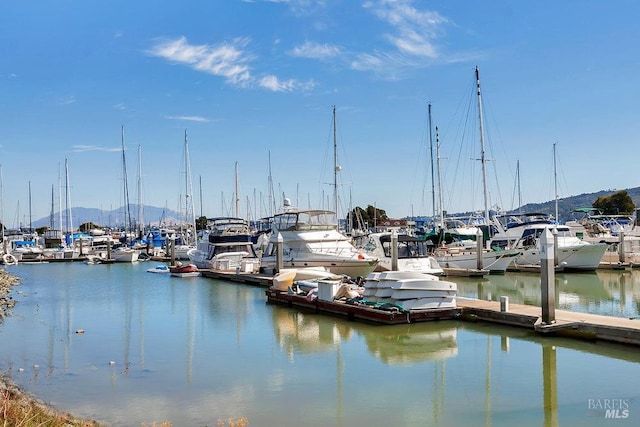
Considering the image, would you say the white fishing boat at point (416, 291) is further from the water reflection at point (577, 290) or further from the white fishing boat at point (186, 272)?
the white fishing boat at point (186, 272)

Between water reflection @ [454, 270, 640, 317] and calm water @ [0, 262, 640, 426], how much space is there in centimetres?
44

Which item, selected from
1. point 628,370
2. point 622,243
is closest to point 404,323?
point 628,370

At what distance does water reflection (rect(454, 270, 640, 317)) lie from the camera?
976 inches

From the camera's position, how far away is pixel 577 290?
30.4 meters

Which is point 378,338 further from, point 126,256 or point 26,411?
point 126,256

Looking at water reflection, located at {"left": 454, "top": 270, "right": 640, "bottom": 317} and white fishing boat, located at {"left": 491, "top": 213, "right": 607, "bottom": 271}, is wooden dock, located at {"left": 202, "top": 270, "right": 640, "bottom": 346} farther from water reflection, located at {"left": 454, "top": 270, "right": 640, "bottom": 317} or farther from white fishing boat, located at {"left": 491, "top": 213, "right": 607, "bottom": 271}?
white fishing boat, located at {"left": 491, "top": 213, "right": 607, "bottom": 271}

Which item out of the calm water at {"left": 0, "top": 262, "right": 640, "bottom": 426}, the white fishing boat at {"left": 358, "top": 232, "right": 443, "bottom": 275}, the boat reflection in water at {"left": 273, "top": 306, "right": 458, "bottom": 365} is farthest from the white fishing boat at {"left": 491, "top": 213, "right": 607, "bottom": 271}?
the boat reflection in water at {"left": 273, "top": 306, "right": 458, "bottom": 365}

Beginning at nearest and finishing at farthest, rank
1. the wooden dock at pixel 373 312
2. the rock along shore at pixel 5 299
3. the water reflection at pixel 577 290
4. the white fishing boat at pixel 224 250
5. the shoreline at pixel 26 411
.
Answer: the shoreline at pixel 26 411
the wooden dock at pixel 373 312
the water reflection at pixel 577 290
the rock along shore at pixel 5 299
the white fishing boat at pixel 224 250

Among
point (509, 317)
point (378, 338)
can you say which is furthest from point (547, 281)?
Answer: point (378, 338)

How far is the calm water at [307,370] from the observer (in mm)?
11297

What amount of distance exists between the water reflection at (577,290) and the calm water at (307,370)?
441 millimetres

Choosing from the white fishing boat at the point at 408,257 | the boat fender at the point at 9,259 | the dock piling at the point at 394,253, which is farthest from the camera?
the boat fender at the point at 9,259

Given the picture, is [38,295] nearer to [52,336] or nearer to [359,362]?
[52,336]

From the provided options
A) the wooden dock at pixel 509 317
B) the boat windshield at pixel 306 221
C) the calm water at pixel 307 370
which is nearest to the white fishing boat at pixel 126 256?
the boat windshield at pixel 306 221
